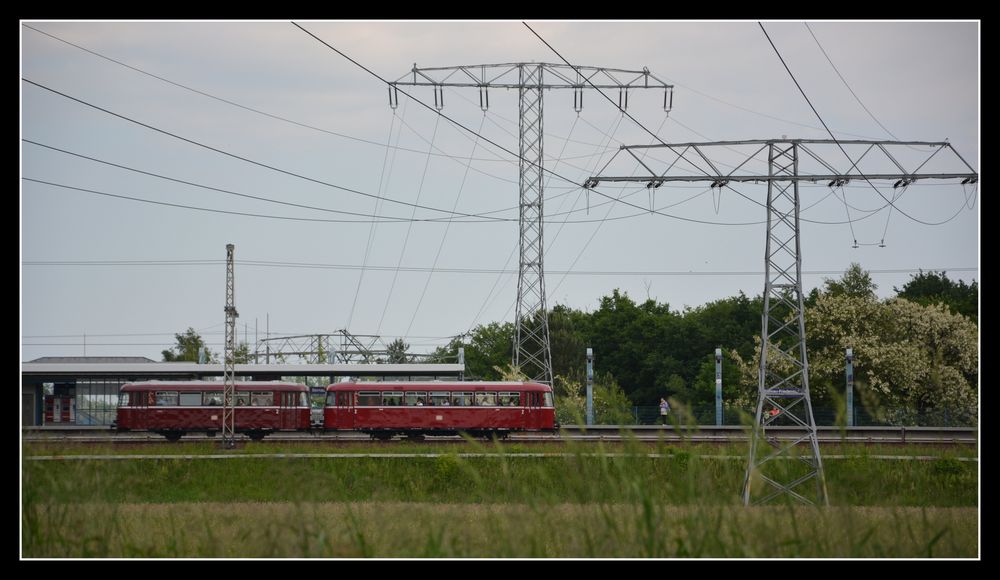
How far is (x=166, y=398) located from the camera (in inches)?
1592

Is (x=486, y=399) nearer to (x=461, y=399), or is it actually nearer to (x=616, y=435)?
(x=461, y=399)

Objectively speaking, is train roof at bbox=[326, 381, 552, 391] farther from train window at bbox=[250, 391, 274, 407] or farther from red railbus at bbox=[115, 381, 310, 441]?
red railbus at bbox=[115, 381, 310, 441]

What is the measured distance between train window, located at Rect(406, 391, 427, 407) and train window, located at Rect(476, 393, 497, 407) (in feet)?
Result: 6.32

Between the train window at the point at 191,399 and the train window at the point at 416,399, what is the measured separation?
301 inches

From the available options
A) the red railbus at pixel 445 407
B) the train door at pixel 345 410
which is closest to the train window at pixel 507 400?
the red railbus at pixel 445 407

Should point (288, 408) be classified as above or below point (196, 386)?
below

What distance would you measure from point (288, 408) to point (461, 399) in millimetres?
6500

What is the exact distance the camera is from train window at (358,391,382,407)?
4022cm

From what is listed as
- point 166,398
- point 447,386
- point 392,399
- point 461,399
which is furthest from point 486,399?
point 166,398

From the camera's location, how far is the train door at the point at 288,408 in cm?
4072
